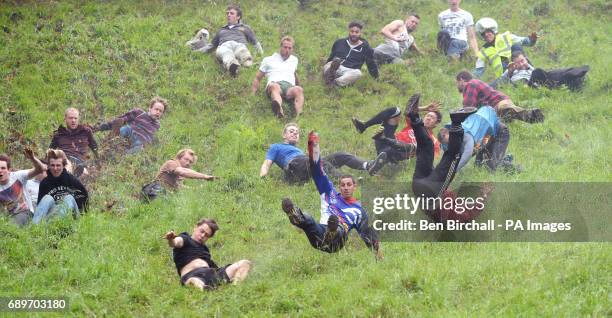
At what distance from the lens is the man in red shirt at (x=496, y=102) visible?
1611 cm

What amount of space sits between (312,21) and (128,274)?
11.9 meters

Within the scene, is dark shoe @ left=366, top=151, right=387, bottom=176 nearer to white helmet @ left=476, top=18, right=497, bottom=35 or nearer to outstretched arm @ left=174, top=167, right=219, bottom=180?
outstretched arm @ left=174, top=167, right=219, bottom=180

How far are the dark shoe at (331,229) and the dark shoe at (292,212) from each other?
14.3 inches

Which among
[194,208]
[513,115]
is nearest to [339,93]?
[513,115]

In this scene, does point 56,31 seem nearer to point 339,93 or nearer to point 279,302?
point 339,93

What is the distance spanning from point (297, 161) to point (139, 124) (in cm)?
334

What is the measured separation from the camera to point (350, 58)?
1869 cm

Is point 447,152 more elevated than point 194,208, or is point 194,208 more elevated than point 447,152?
point 447,152

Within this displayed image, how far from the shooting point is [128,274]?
11.7 metres

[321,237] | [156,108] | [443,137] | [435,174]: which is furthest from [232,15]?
[321,237]

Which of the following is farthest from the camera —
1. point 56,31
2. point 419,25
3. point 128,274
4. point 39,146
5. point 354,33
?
point 419,25

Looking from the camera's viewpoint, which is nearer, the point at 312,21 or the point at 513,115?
the point at 513,115

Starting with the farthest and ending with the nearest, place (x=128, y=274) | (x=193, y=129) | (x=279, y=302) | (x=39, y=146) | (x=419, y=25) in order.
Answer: (x=419, y=25) < (x=193, y=129) < (x=39, y=146) < (x=128, y=274) < (x=279, y=302)

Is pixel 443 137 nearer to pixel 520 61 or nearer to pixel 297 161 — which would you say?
pixel 297 161
